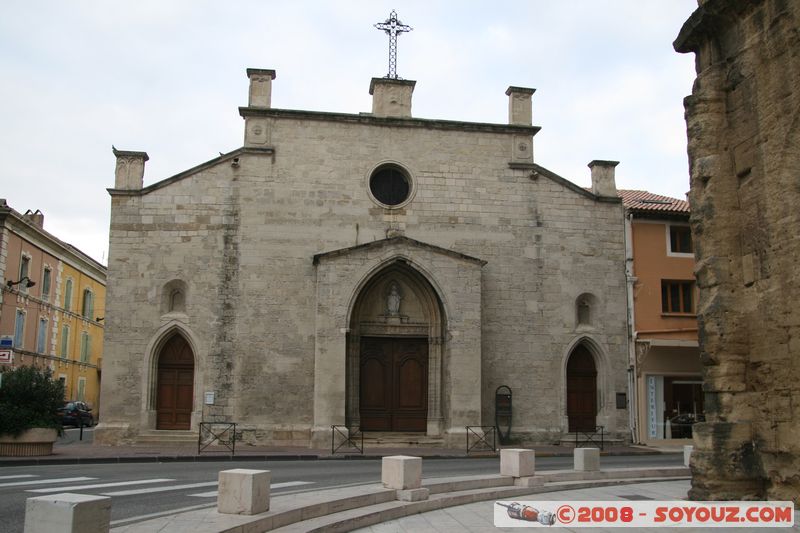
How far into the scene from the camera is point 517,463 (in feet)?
41.6

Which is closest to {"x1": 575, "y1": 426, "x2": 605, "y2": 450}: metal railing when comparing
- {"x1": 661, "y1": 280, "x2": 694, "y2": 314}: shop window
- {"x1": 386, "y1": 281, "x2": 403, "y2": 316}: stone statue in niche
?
{"x1": 661, "y1": 280, "x2": 694, "y2": 314}: shop window

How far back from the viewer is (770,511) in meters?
9.19

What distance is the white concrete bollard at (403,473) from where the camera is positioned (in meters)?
10.8

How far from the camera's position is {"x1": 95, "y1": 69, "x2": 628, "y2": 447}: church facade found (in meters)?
22.1

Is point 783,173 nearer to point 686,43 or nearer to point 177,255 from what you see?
point 686,43

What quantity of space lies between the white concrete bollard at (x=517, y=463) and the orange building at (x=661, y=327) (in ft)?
40.4

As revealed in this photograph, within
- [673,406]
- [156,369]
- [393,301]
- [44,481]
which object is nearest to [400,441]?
[393,301]

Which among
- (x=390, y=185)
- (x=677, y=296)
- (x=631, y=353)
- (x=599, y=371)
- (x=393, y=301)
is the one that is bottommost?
(x=599, y=371)

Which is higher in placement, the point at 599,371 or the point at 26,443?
the point at 599,371

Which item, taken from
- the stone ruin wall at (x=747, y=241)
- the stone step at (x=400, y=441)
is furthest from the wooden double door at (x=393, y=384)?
the stone ruin wall at (x=747, y=241)

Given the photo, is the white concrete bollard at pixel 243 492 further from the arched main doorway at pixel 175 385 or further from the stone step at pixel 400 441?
the arched main doorway at pixel 175 385

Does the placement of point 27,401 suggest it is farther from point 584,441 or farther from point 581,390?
point 581,390

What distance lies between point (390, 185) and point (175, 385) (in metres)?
8.45

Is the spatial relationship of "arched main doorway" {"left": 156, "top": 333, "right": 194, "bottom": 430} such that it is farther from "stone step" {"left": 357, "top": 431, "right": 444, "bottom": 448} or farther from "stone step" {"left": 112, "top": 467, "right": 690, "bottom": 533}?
"stone step" {"left": 112, "top": 467, "right": 690, "bottom": 533}
